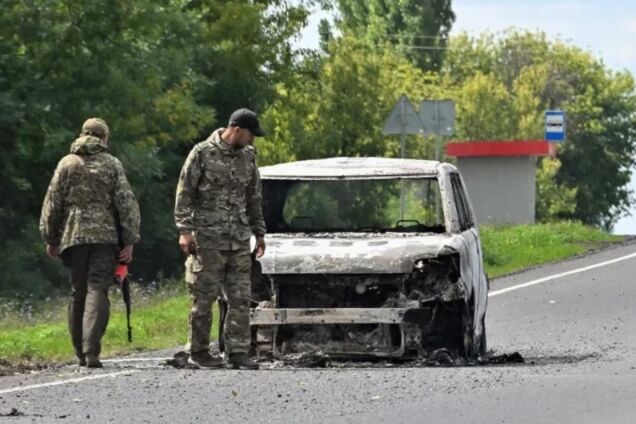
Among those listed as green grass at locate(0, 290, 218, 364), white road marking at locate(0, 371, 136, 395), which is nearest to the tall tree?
green grass at locate(0, 290, 218, 364)

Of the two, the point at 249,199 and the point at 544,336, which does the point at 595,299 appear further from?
the point at 249,199

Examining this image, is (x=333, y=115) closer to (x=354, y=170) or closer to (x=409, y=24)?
(x=354, y=170)

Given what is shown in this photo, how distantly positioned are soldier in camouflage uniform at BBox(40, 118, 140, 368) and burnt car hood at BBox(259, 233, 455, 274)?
42.0 inches

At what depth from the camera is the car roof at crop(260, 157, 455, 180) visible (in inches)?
658

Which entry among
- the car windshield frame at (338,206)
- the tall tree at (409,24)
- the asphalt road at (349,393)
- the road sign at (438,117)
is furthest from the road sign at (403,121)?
the tall tree at (409,24)

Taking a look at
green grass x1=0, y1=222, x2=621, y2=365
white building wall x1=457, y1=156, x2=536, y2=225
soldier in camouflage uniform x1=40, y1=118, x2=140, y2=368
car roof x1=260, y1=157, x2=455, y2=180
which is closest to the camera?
soldier in camouflage uniform x1=40, y1=118, x2=140, y2=368

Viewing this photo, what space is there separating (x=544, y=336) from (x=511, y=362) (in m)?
3.37

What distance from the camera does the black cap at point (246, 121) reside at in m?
15.0

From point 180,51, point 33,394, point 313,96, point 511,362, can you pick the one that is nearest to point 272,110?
point 313,96

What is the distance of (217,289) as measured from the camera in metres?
15.3

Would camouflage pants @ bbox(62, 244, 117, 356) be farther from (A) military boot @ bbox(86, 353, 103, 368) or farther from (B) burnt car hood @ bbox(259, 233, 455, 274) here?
(B) burnt car hood @ bbox(259, 233, 455, 274)

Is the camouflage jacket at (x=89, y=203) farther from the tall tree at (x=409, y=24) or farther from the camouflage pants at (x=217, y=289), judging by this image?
the tall tree at (x=409, y=24)

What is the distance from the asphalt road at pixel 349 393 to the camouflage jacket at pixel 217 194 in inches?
41.2

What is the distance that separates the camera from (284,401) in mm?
12094
